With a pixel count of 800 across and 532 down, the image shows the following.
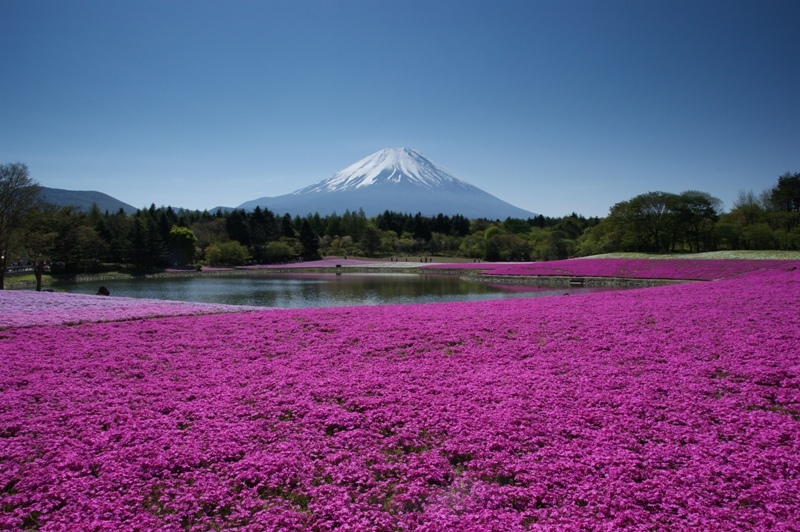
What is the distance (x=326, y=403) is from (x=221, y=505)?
9.51 ft

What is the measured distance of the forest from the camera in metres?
45.6

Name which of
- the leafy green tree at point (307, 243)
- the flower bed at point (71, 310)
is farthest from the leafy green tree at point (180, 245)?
the flower bed at point (71, 310)

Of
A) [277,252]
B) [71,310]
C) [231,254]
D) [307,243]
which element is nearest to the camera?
[71,310]

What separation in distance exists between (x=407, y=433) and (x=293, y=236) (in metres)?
102

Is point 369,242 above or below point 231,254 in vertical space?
above

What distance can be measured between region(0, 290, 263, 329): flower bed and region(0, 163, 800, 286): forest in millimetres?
15079

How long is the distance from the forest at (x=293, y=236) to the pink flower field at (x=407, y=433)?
34355 mm

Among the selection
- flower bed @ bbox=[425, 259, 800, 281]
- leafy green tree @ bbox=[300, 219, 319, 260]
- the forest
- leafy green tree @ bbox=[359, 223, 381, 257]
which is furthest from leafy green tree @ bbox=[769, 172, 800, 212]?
leafy green tree @ bbox=[300, 219, 319, 260]

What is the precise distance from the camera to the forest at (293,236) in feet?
150

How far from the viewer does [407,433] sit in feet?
20.6

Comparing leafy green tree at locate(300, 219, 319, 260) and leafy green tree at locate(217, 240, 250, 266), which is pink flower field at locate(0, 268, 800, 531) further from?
leafy green tree at locate(300, 219, 319, 260)

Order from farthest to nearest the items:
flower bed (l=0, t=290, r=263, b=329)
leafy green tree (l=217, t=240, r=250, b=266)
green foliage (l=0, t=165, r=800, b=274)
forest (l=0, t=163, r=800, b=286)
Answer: leafy green tree (l=217, t=240, r=250, b=266)
green foliage (l=0, t=165, r=800, b=274)
forest (l=0, t=163, r=800, b=286)
flower bed (l=0, t=290, r=263, b=329)

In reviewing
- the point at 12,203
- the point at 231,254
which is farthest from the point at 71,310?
the point at 231,254

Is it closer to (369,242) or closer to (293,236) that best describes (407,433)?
(369,242)
